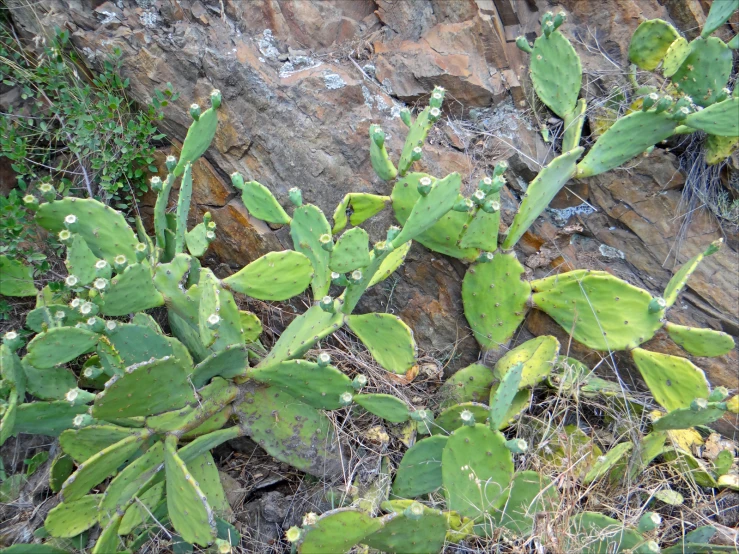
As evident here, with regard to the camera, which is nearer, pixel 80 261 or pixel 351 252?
pixel 80 261

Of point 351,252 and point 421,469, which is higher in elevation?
point 351,252

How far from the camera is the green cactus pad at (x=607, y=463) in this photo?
2.01m

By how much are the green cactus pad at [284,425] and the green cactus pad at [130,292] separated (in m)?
0.49

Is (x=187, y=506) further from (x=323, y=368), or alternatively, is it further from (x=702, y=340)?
(x=702, y=340)

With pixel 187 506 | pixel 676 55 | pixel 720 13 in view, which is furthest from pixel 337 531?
pixel 720 13

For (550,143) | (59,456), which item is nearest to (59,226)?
(59,456)

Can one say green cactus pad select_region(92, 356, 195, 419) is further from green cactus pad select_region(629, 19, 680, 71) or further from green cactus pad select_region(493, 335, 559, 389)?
green cactus pad select_region(629, 19, 680, 71)

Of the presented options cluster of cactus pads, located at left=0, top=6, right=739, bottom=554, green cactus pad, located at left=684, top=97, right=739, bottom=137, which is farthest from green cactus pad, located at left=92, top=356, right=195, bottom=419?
green cactus pad, located at left=684, top=97, right=739, bottom=137

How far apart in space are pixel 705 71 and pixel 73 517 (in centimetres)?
304

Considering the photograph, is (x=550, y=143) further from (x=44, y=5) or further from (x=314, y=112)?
(x=44, y=5)

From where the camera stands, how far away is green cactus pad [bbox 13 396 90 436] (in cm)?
180

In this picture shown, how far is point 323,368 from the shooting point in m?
1.87

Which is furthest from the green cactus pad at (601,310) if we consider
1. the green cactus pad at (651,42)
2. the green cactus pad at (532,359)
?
the green cactus pad at (651,42)

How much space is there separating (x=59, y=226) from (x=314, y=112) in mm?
1177
